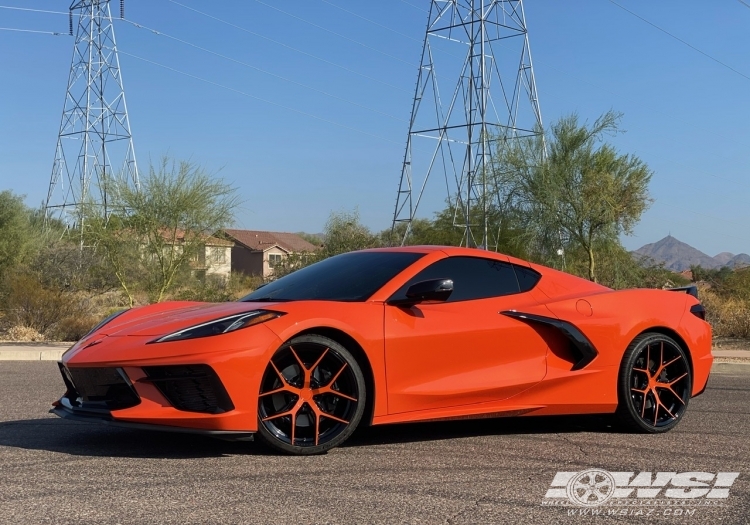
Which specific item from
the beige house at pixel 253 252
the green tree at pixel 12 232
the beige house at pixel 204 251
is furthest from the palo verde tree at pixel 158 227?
the beige house at pixel 253 252

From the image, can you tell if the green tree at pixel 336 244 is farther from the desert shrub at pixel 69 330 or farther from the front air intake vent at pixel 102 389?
the front air intake vent at pixel 102 389

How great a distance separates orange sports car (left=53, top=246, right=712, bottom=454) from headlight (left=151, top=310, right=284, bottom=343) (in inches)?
0.5

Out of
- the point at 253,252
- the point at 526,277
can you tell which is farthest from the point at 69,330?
the point at 253,252

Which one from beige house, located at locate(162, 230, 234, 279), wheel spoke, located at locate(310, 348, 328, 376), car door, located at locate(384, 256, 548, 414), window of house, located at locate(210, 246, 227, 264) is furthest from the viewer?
window of house, located at locate(210, 246, 227, 264)

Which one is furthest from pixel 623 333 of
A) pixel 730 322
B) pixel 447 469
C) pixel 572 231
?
pixel 572 231

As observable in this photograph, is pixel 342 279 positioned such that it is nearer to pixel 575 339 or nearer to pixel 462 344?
pixel 462 344

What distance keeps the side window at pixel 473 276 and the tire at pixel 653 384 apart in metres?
1.05

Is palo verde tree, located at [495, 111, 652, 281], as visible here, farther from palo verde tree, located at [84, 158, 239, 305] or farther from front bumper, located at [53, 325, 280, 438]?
front bumper, located at [53, 325, 280, 438]

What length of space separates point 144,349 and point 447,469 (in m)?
1.87

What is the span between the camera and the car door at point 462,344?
584 cm

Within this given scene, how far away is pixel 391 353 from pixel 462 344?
57 cm

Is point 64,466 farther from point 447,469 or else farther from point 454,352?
point 454,352

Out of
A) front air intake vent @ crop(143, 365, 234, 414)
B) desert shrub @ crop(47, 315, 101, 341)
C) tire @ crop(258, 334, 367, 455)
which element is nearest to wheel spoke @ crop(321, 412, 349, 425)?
tire @ crop(258, 334, 367, 455)

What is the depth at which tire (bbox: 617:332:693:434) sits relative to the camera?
6.71 m
